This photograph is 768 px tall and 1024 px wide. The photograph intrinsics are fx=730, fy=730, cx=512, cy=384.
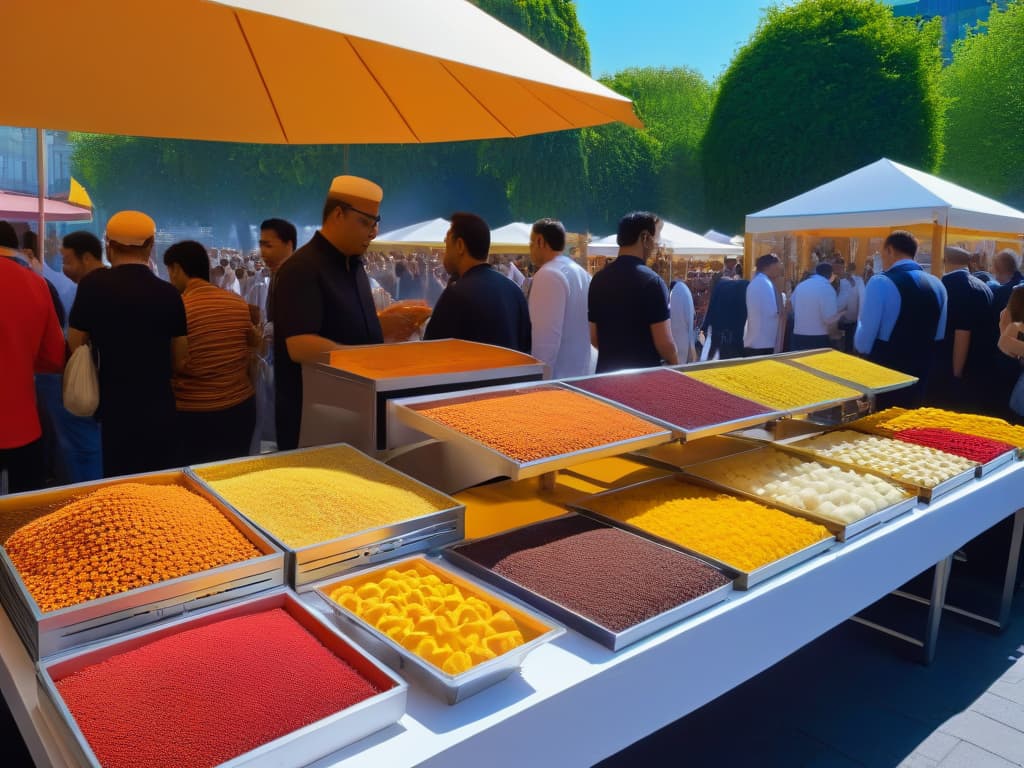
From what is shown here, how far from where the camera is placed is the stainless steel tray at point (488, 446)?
6.16ft

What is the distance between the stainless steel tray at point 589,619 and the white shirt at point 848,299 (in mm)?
8027

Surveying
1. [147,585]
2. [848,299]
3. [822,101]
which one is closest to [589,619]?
[147,585]

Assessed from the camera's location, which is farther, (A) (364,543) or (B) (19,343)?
(B) (19,343)

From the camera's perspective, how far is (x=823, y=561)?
2.08 metres

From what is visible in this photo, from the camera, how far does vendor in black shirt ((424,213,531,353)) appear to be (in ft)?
10.8

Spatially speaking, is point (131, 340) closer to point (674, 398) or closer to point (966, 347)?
point (674, 398)

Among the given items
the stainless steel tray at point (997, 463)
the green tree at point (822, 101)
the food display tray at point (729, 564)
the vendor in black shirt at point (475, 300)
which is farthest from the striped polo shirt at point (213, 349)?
the green tree at point (822, 101)

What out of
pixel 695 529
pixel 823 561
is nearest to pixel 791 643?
pixel 823 561

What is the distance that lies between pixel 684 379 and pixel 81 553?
7.33 feet

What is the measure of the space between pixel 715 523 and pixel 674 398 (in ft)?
2.08

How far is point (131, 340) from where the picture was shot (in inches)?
121

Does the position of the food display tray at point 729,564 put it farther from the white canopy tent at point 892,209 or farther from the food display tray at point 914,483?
the white canopy tent at point 892,209

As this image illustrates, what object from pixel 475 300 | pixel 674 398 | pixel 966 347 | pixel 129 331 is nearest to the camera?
pixel 674 398

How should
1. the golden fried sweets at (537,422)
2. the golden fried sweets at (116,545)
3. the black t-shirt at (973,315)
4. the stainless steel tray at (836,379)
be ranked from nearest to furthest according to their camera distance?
the golden fried sweets at (116,545), the golden fried sweets at (537,422), the stainless steel tray at (836,379), the black t-shirt at (973,315)
